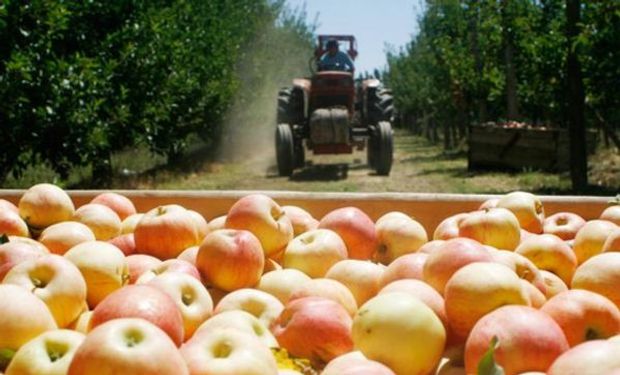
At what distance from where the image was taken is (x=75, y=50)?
1014cm

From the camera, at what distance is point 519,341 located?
1.34m

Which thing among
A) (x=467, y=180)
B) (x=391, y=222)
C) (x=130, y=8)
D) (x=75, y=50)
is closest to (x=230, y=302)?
(x=391, y=222)

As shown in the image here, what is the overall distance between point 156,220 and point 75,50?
8.56m

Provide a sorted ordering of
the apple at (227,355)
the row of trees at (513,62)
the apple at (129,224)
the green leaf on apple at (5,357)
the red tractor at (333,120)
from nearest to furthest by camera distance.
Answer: the apple at (227,355) < the green leaf on apple at (5,357) < the apple at (129,224) < the row of trees at (513,62) < the red tractor at (333,120)

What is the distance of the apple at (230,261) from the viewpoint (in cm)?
194

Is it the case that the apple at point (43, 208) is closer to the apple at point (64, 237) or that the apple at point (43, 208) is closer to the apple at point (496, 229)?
the apple at point (64, 237)

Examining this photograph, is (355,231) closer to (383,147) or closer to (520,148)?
(383,147)

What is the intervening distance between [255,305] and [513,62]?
17.4m

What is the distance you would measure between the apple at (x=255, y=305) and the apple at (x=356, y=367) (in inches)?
13.1

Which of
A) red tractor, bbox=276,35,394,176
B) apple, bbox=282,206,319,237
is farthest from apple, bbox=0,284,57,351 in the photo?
red tractor, bbox=276,35,394,176

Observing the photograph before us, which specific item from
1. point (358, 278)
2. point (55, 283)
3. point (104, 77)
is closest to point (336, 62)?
point (104, 77)

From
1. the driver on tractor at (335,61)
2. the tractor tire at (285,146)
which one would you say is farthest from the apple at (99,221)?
the driver on tractor at (335,61)

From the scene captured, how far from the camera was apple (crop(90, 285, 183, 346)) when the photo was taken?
1418 mm

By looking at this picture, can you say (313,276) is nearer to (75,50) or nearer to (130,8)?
(75,50)
